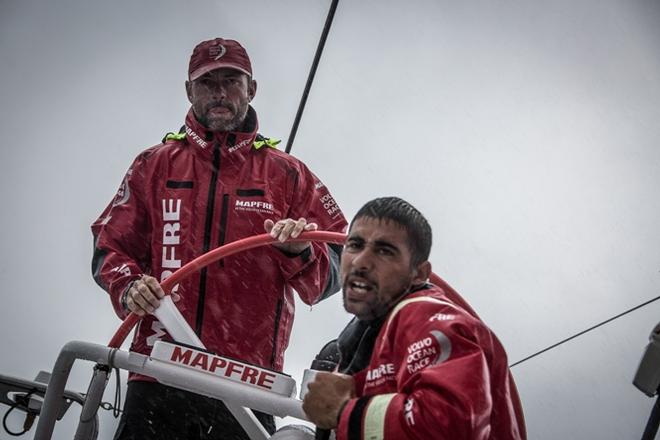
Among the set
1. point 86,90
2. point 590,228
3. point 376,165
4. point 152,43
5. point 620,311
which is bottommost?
point 620,311

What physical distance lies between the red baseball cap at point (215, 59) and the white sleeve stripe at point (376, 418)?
1218 millimetres

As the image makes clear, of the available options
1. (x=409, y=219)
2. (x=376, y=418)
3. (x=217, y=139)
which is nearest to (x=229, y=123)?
(x=217, y=139)

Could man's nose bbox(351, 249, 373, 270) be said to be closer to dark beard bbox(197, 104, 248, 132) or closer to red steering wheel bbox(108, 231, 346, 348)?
red steering wheel bbox(108, 231, 346, 348)

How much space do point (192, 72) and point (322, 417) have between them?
47.7 inches

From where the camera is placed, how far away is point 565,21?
340cm

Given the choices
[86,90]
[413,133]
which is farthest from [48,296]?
[413,133]

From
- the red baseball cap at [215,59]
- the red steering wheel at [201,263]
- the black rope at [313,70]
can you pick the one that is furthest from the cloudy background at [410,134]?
the red steering wheel at [201,263]

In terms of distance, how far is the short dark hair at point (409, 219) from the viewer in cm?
115

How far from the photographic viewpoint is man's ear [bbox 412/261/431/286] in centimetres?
114

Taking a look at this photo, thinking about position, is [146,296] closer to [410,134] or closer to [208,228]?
[208,228]

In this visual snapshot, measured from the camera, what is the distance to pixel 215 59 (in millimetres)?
1879

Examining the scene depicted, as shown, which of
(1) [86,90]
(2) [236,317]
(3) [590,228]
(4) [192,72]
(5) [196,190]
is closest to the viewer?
(2) [236,317]

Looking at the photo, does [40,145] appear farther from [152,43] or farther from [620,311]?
[620,311]

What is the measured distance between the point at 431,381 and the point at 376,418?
93 mm
